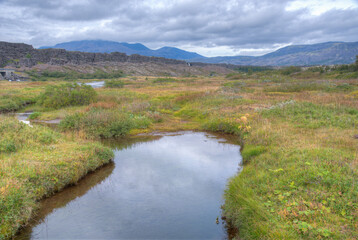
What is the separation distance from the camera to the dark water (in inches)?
303

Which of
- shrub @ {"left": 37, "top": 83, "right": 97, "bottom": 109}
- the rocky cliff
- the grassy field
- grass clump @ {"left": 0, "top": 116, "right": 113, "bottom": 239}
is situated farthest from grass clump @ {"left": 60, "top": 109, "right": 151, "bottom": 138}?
the rocky cliff

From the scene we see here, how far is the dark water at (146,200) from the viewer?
25.3ft

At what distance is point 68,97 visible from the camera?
2762cm

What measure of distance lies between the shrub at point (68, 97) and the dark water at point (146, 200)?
15.5 meters

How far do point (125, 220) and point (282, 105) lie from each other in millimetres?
15899

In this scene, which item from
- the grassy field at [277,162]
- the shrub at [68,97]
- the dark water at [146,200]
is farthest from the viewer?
the shrub at [68,97]

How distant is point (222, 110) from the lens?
71.8ft

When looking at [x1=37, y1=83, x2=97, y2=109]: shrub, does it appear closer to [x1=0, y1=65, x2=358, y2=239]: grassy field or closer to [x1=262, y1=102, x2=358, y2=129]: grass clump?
[x1=0, y1=65, x2=358, y2=239]: grassy field

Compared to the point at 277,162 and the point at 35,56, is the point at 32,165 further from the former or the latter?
the point at 35,56

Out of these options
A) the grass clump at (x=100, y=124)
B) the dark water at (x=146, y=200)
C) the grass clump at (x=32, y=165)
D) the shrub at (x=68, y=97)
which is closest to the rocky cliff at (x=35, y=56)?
the shrub at (x=68, y=97)

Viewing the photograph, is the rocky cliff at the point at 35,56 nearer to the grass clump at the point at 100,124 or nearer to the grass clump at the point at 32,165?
the grass clump at the point at 100,124

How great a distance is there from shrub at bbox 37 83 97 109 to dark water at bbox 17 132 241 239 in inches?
612

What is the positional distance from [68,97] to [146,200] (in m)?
21.8

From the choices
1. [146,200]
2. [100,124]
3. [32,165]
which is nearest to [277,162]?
[146,200]
